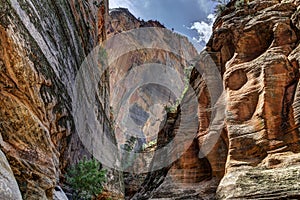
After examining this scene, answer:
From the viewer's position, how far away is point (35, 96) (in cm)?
1145

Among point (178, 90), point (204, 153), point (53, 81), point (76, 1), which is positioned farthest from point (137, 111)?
point (53, 81)

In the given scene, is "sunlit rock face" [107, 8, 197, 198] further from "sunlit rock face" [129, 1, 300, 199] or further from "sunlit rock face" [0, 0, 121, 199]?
"sunlit rock face" [0, 0, 121, 199]

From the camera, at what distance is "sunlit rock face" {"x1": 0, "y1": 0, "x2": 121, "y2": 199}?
961cm

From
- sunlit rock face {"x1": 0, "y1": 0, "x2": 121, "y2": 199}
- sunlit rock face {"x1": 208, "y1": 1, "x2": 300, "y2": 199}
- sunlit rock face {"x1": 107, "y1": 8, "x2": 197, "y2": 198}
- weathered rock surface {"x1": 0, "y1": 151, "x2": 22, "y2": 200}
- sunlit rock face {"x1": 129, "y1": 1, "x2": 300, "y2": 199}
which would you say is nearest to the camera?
weathered rock surface {"x1": 0, "y1": 151, "x2": 22, "y2": 200}

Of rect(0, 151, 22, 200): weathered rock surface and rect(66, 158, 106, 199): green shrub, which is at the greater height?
rect(66, 158, 106, 199): green shrub

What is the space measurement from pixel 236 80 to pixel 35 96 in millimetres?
12140

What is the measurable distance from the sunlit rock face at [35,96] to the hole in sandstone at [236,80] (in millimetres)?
9845

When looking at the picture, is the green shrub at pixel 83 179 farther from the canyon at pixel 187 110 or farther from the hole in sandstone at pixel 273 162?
the hole in sandstone at pixel 273 162

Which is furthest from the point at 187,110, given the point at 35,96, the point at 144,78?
the point at 144,78

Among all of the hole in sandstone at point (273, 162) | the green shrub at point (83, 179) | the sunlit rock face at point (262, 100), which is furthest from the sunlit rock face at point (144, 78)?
the hole in sandstone at point (273, 162)

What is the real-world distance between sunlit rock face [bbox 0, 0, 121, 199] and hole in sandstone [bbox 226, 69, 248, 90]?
9845 millimetres

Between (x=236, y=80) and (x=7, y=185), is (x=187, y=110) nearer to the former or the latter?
(x=236, y=80)

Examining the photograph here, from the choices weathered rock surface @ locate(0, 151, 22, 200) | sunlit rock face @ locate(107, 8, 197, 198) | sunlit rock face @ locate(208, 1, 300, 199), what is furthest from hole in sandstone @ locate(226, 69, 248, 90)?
sunlit rock face @ locate(107, 8, 197, 198)

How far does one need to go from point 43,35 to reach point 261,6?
14748mm
